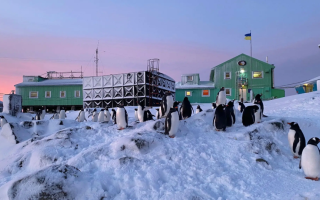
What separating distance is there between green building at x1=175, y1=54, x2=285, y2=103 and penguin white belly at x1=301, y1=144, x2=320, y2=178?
30.6 m

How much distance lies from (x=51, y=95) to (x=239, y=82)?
26.1 meters

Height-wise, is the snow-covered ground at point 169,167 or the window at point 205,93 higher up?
the window at point 205,93

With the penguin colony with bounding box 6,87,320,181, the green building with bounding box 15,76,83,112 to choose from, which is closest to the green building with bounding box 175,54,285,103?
the green building with bounding box 15,76,83,112

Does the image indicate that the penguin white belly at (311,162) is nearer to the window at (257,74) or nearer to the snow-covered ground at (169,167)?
the snow-covered ground at (169,167)

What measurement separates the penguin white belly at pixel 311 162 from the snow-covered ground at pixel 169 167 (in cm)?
22

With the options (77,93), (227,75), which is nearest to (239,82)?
(227,75)

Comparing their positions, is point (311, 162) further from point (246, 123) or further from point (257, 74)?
point (257, 74)

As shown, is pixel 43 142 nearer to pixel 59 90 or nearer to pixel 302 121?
pixel 302 121

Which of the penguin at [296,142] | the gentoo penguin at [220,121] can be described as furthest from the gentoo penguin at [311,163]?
the gentoo penguin at [220,121]

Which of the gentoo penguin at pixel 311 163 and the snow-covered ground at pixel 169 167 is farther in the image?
the gentoo penguin at pixel 311 163

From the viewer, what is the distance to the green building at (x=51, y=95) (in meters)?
37.8

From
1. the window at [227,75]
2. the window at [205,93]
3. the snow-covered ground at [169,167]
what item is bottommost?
the snow-covered ground at [169,167]

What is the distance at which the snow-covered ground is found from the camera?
4.96 m

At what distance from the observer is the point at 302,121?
1027 centimetres
